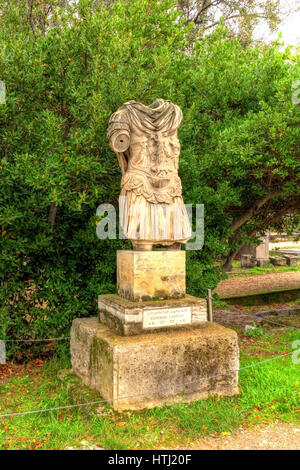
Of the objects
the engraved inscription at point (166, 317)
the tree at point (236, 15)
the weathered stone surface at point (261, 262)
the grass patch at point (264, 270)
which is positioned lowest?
the grass patch at point (264, 270)

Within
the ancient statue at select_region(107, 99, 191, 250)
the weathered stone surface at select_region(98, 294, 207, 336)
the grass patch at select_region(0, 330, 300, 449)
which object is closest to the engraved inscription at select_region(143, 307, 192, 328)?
the weathered stone surface at select_region(98, 294, 207, 336)

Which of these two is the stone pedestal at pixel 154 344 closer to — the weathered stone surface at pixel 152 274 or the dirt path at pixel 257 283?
the weathered stone surface at pixel 152 274

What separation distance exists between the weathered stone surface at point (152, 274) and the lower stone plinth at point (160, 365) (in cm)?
44

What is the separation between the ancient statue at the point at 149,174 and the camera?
4.48 m

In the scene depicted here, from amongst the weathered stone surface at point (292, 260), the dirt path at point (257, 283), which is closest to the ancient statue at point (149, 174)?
the dirt path at point (257, 283)

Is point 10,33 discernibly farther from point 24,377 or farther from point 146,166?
point 24,377

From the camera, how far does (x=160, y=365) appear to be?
4102 millimetres

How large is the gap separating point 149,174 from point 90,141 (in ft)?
3.23

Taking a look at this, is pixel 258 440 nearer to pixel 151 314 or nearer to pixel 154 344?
pixel 154 344

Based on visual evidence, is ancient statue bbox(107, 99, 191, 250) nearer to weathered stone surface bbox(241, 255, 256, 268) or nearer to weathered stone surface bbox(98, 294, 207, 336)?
weathered stone surface bbox(98, 294, 207, 336)

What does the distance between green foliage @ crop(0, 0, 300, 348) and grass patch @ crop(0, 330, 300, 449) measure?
1.12 meters

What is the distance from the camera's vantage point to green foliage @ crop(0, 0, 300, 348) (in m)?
5.04

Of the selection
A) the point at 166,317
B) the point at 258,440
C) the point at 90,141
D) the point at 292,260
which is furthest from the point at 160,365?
the point at 292,260

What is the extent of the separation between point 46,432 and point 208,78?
5841 mm
